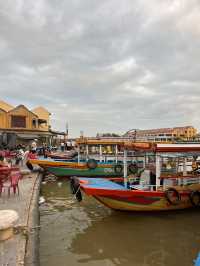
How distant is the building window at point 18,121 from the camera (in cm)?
3519

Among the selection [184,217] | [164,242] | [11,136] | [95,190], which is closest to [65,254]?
[95,190]

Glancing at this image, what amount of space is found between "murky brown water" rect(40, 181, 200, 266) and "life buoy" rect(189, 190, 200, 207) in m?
0.47

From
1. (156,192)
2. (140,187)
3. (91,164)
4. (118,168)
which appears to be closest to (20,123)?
(91,164)

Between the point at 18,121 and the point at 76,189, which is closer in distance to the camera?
the point at 76,189

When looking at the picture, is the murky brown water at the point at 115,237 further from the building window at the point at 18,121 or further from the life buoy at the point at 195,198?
the building window at the point at 18,121

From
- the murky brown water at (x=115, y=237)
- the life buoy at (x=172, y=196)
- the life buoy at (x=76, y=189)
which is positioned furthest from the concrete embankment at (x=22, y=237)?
the life buoy at (x=172, y=196)

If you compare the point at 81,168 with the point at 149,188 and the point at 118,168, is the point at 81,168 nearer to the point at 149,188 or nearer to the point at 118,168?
the point at 118,168

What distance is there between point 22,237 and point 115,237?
3.03 metres

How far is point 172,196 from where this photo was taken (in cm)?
927

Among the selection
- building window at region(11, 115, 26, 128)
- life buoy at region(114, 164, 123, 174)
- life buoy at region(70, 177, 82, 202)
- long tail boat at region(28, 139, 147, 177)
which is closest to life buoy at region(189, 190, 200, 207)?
life buoy at region(70, 177, 82, 202)

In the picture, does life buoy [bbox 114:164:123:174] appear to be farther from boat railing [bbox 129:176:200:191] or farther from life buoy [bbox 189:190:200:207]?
life buoy [bbox 189:190:200:207]

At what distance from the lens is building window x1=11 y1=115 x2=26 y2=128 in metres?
35.2

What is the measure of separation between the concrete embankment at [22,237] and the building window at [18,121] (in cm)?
2680

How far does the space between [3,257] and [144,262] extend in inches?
134
